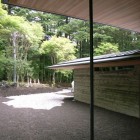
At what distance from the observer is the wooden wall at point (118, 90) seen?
770cm

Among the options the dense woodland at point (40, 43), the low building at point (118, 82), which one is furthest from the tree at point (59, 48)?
the low building at point (118, 82)

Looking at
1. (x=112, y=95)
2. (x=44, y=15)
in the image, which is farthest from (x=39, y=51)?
(x=112, y=95)

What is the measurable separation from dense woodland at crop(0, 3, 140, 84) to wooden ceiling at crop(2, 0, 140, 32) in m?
10.4

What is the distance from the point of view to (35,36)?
697 inches

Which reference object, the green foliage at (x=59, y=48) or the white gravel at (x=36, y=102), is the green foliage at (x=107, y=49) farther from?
the white gravel at (x=36, y=102)

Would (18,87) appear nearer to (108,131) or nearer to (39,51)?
(39,51)

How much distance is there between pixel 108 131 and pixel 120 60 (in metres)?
2.18

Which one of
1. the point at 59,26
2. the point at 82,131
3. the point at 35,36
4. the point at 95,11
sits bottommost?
the point at 82,131

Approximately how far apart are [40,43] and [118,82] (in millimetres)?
13970

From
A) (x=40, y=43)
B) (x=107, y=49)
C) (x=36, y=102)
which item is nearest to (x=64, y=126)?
(x=36, y=102)

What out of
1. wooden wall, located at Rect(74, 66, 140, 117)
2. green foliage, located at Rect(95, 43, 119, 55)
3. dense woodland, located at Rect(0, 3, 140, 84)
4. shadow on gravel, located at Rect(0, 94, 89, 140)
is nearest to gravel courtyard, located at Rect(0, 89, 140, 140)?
shadow on gravel, located at Rect(0, 94, 89, 140)

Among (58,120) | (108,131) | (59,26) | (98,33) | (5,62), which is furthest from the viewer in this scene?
(59,26)

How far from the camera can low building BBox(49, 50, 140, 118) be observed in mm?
7008

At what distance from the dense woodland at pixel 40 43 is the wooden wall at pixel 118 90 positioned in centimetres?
769
